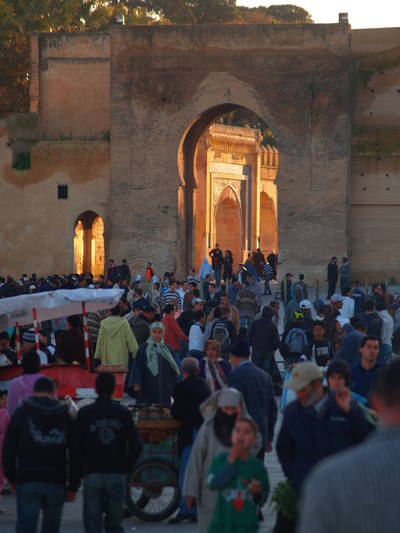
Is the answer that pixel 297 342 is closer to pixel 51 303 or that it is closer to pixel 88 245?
pixel 51 303

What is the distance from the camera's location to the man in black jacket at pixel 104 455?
7.46m

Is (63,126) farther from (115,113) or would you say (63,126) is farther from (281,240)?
(281,240)

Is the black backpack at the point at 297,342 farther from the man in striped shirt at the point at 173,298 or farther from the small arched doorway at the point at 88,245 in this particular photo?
the small arched doorway at the point at 88,245

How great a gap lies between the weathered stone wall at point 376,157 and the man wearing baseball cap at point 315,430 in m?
29.5

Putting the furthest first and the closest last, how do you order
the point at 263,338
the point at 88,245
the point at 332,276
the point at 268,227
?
1. the point at 268,227
2. the point at 88,245
3. the point at 332,276
4. the point at 263,338

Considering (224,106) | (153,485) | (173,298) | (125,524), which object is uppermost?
(224,106)

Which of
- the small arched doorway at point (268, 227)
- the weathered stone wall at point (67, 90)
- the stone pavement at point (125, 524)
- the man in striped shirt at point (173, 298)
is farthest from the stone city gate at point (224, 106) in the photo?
the stone pavement at point (125, 524)

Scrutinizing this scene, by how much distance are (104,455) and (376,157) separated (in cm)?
2952

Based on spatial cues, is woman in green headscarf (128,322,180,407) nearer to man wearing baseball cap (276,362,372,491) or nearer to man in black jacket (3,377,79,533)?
man in black jacket (3,377,79,533)

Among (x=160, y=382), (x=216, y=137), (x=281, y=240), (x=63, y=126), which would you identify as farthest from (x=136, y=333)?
(x=216, y=137)

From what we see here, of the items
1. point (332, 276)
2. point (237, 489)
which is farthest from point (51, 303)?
point (332, 276)

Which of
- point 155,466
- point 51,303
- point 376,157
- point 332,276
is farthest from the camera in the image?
Answer: point 376,157

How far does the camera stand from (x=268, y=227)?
52.2m

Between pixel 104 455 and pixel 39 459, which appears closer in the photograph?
pixel 39 459
